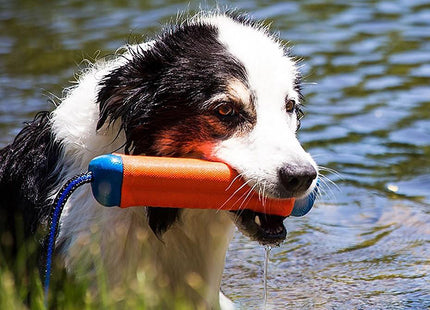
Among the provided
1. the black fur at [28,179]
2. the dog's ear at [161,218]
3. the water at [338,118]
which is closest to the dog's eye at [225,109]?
the dog's ear at [161,218]

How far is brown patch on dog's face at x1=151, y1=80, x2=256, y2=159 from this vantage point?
3887mm

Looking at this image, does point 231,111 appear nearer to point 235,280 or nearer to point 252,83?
point 252,83

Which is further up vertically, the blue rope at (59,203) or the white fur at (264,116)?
the white fur at (264,116)

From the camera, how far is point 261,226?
3906 mm

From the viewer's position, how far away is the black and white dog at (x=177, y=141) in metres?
3.86

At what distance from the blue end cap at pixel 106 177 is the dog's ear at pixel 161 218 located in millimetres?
369

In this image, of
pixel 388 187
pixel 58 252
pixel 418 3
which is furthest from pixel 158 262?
pixel 418 3

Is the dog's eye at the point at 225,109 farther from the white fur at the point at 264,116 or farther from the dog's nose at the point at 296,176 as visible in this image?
the dog's nose at the point at 296,176

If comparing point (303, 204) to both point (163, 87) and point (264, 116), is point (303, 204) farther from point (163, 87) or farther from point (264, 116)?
point (163, 87)

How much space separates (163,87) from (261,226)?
72 centimetres

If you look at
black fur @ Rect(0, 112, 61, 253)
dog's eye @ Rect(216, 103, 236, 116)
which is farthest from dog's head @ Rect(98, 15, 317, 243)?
black fur @ Rect(0, 112, 61, 253)

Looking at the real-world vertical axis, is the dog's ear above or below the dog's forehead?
below

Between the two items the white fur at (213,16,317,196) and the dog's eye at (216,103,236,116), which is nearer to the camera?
the white fur at (213,16,317,196)

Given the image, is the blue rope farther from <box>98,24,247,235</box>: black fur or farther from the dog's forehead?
the dog's forehead
